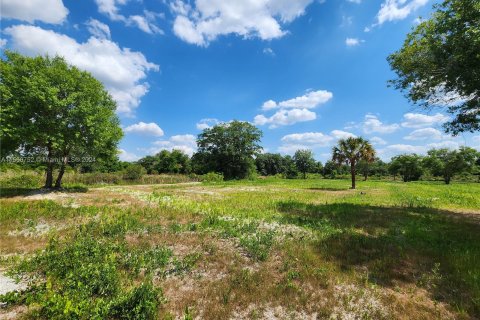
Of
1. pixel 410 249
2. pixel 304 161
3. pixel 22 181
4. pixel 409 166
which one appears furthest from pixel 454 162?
pixel 22 181

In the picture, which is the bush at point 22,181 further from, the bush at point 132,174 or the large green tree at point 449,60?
the large green tree at point 449,60

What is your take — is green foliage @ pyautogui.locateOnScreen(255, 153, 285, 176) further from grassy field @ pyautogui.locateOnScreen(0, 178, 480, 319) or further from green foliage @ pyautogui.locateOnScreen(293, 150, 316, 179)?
grassy field @ pyautogui.locateOnScreen(0, 178, 480, 319)

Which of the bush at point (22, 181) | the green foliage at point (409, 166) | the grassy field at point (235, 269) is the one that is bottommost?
the grassy field at point (235, 269)

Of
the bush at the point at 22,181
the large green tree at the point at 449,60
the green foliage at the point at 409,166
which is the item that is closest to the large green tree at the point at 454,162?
the green foliage at the point at 409,166

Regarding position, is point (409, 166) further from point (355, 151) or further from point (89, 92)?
point (89, 92)

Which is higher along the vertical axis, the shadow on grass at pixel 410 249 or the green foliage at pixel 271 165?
the green foliage at pixel 271 165

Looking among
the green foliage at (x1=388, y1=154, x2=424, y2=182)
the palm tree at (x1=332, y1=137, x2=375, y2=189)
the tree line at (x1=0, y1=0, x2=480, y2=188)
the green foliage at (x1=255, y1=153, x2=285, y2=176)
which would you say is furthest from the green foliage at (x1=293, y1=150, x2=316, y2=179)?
the tree line at (x1=0, y1=0, x2=480, y2=188)

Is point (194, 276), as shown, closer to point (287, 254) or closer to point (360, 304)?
point (287, 254)

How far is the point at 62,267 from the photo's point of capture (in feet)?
20.0

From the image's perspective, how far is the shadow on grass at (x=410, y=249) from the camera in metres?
5.81

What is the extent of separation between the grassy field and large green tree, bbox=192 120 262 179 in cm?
4928

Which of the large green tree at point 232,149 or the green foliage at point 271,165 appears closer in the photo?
the large green tree at point 232,149

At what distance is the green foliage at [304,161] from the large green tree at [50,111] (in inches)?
3452

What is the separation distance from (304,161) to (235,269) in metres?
97.9
